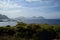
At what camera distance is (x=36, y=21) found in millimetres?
7297

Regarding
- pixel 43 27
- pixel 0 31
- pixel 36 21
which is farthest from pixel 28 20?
pixel 0 31

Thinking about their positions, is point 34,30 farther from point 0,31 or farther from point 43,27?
point 0,31

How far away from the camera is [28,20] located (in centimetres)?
718

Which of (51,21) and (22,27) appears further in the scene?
(51,21)

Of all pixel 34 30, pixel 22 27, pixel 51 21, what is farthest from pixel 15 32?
pixel 51 21

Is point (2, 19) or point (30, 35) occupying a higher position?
point (2, 19)

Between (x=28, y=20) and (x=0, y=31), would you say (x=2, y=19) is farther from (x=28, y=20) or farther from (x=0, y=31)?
(x=28, y=20)

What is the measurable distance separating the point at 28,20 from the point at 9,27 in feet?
3.09

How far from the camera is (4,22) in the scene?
7516 millimetres

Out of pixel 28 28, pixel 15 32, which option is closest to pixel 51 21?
pixel 28 28

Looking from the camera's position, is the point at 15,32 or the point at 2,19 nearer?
the point at 15,32

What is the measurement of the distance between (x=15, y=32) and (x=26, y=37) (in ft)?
1.80

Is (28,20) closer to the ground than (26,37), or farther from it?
farther from it

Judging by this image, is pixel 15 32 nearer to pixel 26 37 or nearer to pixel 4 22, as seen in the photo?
pixel 26 37
